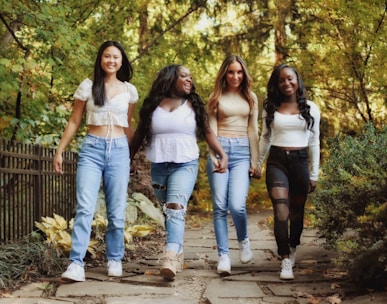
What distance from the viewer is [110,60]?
4.70 meters

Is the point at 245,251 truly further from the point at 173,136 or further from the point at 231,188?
the point at 173,136

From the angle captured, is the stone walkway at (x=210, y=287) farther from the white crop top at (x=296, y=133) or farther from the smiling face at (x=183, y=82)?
the smiling face at (x=183, y=82)

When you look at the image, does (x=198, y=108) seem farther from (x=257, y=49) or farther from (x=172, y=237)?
(x=257, y=49)

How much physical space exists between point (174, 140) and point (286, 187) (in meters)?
1.01

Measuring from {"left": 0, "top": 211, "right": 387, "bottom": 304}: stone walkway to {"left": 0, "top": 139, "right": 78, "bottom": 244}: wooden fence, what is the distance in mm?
1012

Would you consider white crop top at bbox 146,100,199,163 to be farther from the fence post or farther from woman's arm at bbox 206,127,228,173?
the fence post

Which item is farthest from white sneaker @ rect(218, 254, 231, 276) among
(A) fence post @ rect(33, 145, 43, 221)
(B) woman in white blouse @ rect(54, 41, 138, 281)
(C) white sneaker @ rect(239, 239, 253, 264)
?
(A) fence post @ rect(33, 145, 43, 221)

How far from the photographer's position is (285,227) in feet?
15.2

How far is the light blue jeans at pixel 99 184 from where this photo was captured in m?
4.46

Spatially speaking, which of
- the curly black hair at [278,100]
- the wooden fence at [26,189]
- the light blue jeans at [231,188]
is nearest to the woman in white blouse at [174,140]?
the light blue jeans at [231,188]

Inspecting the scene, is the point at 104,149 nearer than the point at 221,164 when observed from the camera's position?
Yes

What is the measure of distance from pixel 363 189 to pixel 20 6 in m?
3.78

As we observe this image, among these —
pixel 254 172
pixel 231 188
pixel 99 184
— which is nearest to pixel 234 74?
pixel 254 172

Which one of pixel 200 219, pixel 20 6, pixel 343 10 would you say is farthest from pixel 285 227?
pixel 200 219
